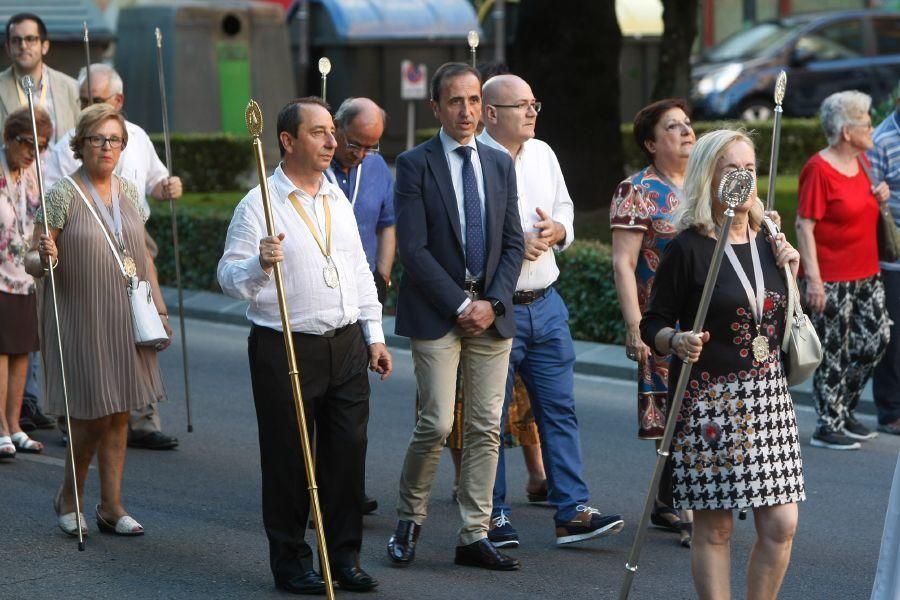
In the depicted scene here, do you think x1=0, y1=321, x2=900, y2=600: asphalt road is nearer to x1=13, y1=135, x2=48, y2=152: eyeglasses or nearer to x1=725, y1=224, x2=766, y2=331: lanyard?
x1=725, y1=224, x2=766, y2=331: lanyard

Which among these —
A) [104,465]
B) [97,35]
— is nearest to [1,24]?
[97,35]

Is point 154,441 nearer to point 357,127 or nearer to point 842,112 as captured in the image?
point 357,127

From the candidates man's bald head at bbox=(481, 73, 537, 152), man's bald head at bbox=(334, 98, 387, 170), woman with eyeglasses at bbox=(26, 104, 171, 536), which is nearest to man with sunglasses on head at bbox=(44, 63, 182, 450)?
man's bald head at bbox=(334, 98, 387, 170)

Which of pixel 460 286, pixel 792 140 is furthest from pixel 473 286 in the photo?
pixel 792 140

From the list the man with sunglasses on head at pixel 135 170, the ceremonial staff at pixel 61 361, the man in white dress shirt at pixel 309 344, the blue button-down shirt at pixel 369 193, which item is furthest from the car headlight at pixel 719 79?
the man in white dress shirt at pixel 309 344

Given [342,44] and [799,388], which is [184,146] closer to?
[342,44]

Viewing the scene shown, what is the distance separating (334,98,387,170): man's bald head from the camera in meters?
7.34

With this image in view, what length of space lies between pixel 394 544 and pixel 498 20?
23664 millimetres

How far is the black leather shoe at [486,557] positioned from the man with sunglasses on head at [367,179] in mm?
974

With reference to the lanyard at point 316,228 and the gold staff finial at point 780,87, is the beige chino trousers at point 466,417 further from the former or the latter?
the gold staff finial at point 780,87

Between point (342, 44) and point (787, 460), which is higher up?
point (342, 44)

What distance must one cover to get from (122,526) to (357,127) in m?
2.01

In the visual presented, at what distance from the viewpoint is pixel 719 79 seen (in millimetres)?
25875

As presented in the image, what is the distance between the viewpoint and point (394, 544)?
21.8 feet
